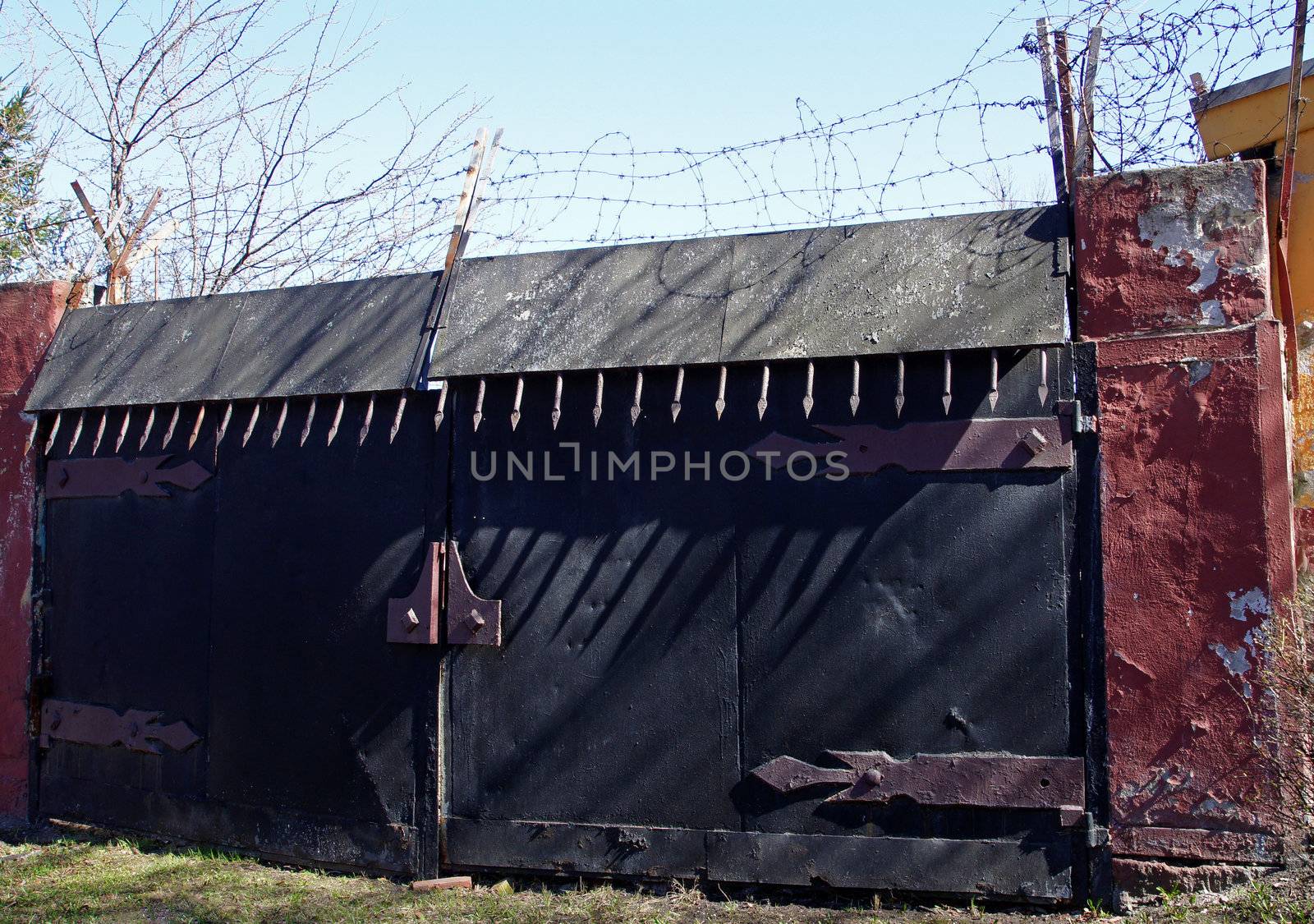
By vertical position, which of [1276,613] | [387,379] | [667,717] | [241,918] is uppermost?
[387,379]

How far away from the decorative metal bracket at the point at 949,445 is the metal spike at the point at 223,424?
2.71 m

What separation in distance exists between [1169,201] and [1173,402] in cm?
79

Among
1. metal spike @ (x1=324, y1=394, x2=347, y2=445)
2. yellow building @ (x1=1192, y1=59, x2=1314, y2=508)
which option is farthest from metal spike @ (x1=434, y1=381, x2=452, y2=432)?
yellow building @ (x1=1192, y1=59, x2=1314, y2=508)

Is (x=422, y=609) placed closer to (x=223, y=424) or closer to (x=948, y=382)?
(x=223, y=424)

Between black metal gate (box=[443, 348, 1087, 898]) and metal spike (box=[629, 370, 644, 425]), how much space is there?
0.03 metres

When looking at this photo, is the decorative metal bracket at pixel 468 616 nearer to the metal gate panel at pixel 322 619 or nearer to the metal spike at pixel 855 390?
the metal gate panel at pixel 322 619

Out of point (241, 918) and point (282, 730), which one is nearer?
point (241, 918)

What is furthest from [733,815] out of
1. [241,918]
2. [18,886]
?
[18,886]

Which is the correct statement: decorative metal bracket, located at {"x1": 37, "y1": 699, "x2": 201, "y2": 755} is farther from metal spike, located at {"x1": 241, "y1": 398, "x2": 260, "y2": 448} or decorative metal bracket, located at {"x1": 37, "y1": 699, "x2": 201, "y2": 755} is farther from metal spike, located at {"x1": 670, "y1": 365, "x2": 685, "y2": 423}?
metal spike, located at {"x1": 670, "y1": 365, "x2": 685, "y2": 423}

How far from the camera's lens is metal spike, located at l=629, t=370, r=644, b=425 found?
175 inches

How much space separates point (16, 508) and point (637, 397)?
365cm

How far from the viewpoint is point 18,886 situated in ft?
15.3

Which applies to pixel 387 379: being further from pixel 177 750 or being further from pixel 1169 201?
pixel 1169 201

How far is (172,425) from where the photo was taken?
530cm
